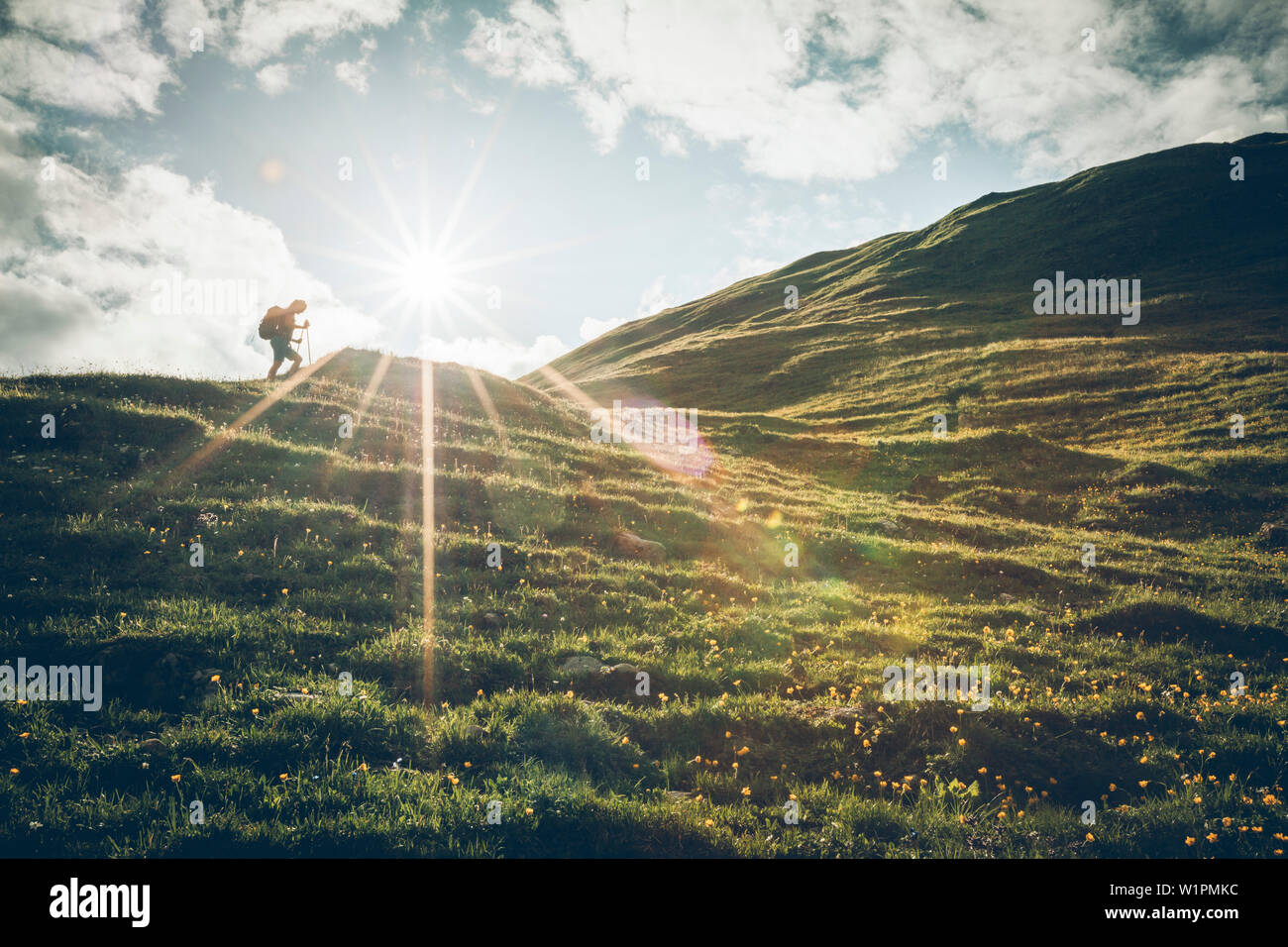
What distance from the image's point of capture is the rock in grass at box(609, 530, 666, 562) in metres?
14.0

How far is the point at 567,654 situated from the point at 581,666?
51 cm

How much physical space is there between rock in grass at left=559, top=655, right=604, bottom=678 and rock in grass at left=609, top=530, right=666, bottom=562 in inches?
190

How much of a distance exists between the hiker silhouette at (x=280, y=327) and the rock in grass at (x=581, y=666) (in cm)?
2036

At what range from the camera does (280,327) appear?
2303 cm

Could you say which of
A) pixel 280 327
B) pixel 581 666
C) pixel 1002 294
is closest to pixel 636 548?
pixel 581 666

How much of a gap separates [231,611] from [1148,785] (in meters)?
12.1

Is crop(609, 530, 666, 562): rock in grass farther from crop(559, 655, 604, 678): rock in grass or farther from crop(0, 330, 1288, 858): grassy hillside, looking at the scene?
crop(559, 655, 604, 678): rock in grass

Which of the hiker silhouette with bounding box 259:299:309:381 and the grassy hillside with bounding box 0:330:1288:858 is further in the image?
the hiker silhouette with bounding box 259:299:309:381

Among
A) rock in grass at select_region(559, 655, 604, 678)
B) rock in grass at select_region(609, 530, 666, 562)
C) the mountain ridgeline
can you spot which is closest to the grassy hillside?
rock in grass at select_region(559, 655, 604, 678)

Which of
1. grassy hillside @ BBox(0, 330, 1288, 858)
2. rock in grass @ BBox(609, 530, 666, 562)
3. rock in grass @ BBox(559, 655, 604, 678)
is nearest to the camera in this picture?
grassy hillside @ BBox(0, 330, 1288, 858)

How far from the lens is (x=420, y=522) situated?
1359 cm

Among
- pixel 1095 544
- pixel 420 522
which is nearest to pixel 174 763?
pixel 420 522
